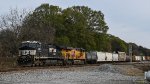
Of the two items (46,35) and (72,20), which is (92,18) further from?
(46,35)

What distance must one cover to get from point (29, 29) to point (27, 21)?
4.26 metres

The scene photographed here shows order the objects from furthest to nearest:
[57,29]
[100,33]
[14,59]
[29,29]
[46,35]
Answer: [100,33] → [57,29] → [46,35] → [29,29] → [14,59]

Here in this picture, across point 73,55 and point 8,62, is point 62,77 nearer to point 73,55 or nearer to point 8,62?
point 8,62

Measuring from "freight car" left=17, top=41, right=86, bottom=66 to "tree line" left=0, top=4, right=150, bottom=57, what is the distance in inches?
409

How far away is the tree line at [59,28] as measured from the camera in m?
72.2

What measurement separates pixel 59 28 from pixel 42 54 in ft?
159

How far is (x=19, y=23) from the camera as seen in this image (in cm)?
7619

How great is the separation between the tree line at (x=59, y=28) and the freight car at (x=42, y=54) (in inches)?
409

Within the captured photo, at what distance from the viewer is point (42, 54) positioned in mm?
49625

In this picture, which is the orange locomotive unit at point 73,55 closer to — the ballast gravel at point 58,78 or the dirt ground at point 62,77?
the dirt ground at point 62,77

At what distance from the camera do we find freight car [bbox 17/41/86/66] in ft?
155

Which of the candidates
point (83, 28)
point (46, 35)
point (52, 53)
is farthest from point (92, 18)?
point (52, 53)

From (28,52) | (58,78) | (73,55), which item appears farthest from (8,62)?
(58,78)

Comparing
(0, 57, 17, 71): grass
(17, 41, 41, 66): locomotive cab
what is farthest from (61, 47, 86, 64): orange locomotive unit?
(17, 41, 41, 66): locomotive cab
